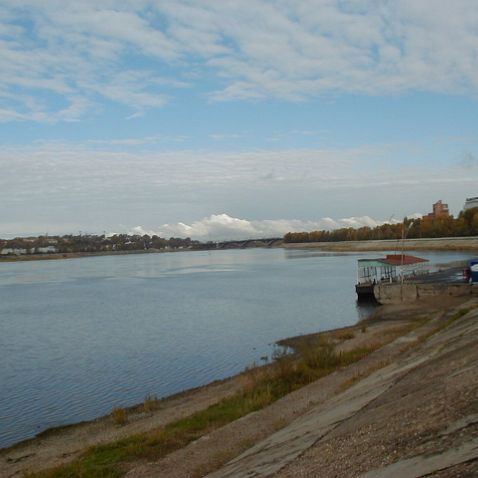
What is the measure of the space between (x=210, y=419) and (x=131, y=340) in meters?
18.3

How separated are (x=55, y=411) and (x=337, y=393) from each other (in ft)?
31.1

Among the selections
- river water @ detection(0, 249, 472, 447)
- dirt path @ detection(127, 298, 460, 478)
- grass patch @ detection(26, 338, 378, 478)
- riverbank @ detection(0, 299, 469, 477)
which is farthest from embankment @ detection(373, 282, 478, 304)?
dirt path @ detection(127, 298, 460, 478)

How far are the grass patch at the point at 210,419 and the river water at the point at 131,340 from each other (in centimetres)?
458

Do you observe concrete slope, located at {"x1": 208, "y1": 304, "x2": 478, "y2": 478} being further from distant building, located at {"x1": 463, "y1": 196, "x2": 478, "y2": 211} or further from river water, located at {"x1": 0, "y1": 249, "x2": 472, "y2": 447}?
distant building, located at {"x1": 463, "y1": 196, "x2": 478, "y2": 211}

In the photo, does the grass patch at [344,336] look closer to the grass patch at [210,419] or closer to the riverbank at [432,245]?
the grass patch at [210,419]

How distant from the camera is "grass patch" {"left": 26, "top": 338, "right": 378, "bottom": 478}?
11.3 m

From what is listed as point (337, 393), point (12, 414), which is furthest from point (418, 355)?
point (12, 414)

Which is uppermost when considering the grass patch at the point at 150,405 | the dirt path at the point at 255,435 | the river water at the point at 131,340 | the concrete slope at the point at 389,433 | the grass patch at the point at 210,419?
the concrete slope at the point at 389,433

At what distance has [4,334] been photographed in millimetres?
35875

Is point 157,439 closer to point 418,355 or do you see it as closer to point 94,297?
point 418,355

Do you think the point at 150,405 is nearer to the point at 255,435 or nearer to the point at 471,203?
the point at 255,435

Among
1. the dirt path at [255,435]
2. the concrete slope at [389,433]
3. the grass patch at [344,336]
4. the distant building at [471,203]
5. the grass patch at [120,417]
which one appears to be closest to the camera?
the concrete slope at [389,433]

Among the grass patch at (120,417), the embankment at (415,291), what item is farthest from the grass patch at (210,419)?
the embankment at (415,291)

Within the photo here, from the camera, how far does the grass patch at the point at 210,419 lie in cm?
1128
